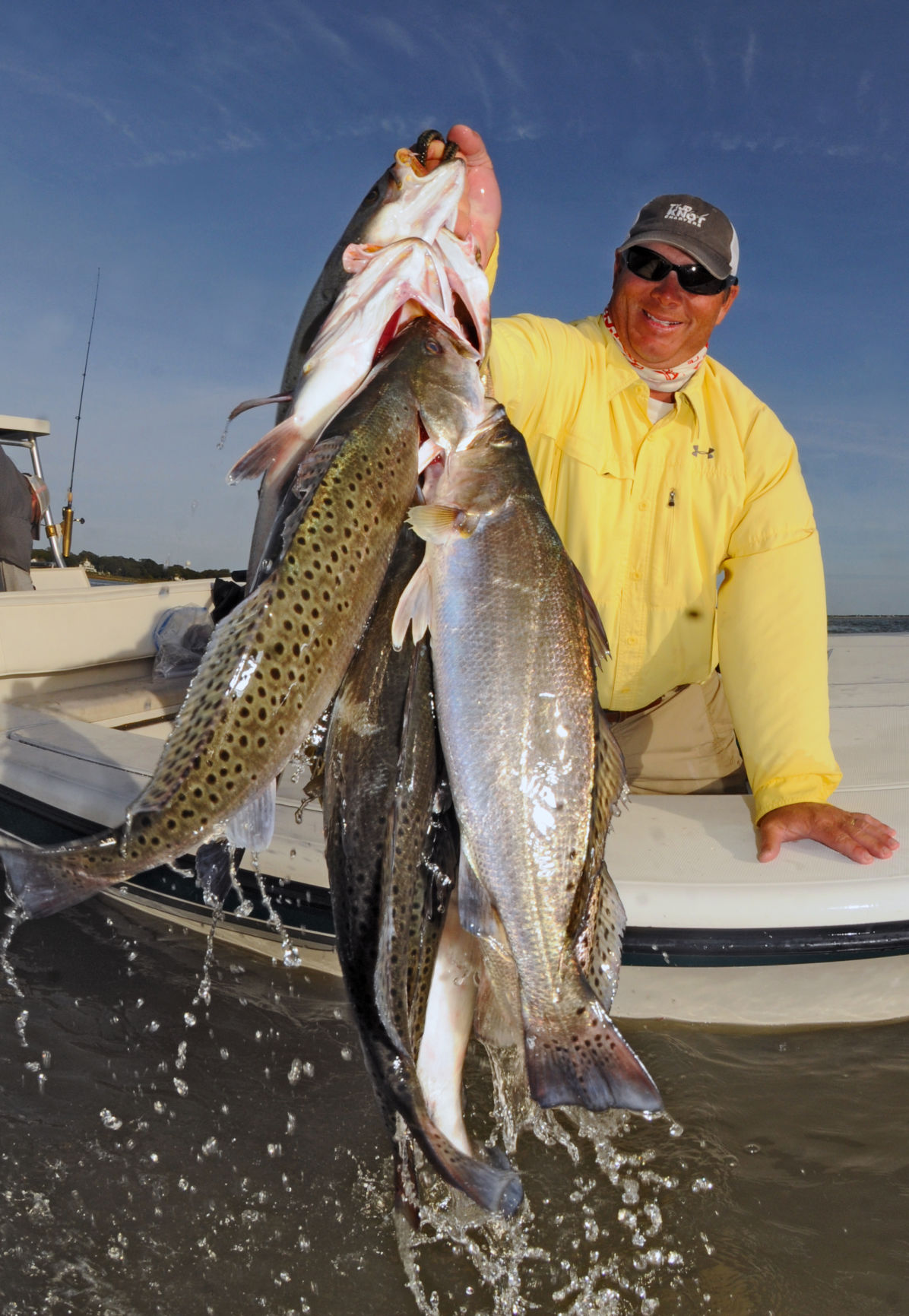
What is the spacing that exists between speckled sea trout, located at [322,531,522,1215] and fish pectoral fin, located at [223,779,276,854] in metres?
0.17

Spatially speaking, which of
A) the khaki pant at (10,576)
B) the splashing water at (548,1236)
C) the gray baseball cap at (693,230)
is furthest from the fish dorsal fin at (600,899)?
the khaki pant at (10,576)

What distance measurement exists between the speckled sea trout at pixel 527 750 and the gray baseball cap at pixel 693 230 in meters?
2.17

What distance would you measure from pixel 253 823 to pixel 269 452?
0.77 metres

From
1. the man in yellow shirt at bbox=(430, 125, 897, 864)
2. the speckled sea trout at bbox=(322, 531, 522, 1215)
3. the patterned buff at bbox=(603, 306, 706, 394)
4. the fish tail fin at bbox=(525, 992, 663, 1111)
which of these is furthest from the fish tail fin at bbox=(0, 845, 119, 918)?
the patterned buff at bbox=(603, 306, 706, 394)

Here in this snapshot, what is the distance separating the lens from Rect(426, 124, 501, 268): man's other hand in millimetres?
2244

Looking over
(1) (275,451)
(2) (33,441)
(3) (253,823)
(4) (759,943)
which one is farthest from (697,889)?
(2) (33,441)

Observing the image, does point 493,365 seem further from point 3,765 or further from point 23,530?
point 23,530

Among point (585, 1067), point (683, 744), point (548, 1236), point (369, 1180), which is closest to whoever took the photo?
point (585, 1067)

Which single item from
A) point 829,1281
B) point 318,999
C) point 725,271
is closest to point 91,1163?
point 318,999

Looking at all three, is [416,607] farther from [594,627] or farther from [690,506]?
[690,506]

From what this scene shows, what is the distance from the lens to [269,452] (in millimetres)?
2006

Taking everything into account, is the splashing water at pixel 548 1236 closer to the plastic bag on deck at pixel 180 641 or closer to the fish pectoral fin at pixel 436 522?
the fish pectoral fin at pixel 436 522

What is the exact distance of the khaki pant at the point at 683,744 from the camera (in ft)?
14.2

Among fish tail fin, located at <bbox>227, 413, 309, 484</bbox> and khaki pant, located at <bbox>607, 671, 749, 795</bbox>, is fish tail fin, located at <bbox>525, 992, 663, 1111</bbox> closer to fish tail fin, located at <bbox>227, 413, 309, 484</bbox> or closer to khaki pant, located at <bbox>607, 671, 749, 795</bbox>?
fish tail fin, located at <bbox>227, 413, 309, 484</bbox>
